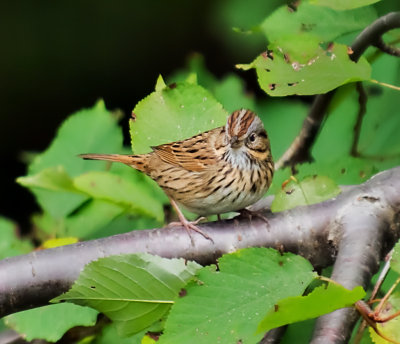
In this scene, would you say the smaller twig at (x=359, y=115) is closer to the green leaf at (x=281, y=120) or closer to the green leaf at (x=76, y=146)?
the green leaf at (x=281, y=120)

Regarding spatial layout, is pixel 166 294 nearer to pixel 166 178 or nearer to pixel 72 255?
pixel 72 255

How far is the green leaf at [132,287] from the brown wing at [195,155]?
28.2 inches

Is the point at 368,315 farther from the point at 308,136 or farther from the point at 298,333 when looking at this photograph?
the point at 308,136

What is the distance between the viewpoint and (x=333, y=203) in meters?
1.51

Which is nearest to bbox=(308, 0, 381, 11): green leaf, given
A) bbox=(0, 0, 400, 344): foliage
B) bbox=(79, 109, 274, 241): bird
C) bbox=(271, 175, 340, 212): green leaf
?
bbox=(0, 0, 400, 344): foliage

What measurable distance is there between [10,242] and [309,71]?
85 centimetres

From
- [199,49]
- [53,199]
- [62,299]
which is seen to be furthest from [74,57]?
[62,299]

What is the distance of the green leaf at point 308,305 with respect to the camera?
94cm

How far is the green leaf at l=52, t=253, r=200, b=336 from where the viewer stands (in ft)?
3.92

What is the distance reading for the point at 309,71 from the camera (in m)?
1.33

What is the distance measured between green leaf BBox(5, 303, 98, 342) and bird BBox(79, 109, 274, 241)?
14.7 inches

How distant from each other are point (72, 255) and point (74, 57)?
7.43 feet

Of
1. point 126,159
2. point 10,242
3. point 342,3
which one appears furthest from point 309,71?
point 10,242

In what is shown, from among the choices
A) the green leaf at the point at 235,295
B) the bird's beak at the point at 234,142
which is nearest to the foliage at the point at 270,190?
the green leaf at the point at 235,295
